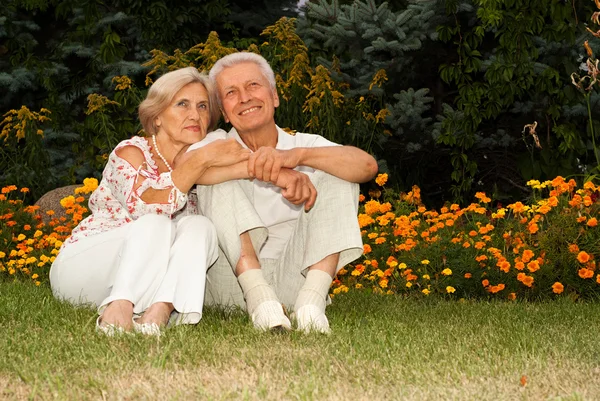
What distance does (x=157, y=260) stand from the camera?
140 inches

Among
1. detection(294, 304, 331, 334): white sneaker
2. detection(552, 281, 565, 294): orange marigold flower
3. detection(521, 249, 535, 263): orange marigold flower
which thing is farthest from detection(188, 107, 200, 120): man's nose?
detection(552, 281, 565, 294): orange marigold flower

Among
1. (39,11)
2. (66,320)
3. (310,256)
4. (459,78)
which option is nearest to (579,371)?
(310,256)

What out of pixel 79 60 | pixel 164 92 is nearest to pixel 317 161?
pixel 164 92

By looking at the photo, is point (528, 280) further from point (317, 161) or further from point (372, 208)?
point (317, 161)

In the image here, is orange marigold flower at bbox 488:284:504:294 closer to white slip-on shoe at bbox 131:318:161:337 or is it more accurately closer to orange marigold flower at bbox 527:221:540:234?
orange marigold flower at bbox 527:221:540:234

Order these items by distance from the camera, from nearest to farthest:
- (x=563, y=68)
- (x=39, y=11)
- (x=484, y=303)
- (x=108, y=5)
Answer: (x=484, y=303) < (x=563, y=68) < (x=108, y=5) < (x=39, y=11)

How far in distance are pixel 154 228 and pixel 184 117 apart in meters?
0.71

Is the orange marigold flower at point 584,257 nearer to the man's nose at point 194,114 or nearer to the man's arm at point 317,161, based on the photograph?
the man's arm at point 317,161

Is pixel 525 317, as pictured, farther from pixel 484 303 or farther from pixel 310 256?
pixel 310 256

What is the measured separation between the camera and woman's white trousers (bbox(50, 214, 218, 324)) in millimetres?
3516

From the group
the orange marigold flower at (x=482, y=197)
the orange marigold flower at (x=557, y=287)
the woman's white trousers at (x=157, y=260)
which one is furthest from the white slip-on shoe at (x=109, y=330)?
the orange marigold flower at (x=482, y=197)

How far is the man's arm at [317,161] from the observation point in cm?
378

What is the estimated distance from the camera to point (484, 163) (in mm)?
7879

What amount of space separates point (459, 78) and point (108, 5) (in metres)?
4.59
